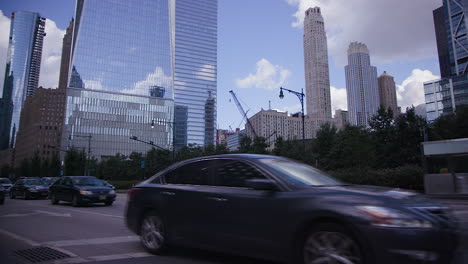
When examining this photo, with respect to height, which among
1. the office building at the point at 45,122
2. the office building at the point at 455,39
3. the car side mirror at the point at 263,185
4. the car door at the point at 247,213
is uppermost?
the office building at the point at 455,39

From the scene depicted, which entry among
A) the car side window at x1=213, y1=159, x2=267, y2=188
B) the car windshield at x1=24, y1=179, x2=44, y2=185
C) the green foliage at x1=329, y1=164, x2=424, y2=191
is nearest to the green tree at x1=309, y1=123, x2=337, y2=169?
the green foliage at x1=329, y1=164, x2=424, y2=191

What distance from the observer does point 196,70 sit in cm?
16825

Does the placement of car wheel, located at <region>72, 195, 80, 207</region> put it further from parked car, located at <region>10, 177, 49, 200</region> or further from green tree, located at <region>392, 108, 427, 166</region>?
green tree, located at <region>392, 108, 427, 166</region>

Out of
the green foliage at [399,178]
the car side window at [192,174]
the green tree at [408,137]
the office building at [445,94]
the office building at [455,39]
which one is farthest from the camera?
the office building at [455,39]

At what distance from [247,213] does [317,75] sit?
7579 inches

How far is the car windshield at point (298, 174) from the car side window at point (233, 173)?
9.3 inches

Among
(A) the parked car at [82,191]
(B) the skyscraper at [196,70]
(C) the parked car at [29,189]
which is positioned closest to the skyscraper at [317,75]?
(B) the skyscraper at [196,70]

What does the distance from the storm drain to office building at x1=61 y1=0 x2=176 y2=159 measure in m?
116

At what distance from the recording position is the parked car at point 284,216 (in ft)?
11.1

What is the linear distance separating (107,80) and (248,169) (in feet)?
419

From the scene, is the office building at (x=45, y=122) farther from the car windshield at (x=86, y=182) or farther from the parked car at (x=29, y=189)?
the car windshield at (x=86, y=182)

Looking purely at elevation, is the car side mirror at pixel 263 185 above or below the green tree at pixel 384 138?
below

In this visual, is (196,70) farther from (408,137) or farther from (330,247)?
(330,247)

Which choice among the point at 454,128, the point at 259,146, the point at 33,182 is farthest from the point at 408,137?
the point at 33,182
